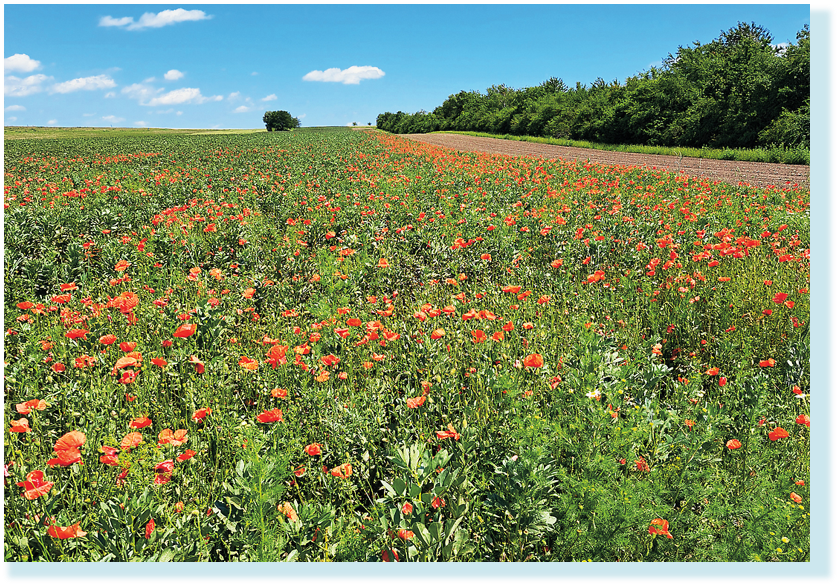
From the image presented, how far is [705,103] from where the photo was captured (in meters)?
23.4

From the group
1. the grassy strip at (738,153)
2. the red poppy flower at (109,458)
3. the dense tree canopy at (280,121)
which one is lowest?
the red poppy flower at (109,458)

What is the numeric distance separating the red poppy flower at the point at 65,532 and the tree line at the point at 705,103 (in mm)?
13725

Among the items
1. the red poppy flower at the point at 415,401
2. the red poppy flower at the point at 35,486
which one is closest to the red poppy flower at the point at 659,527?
the red poppy flower at the point at 415,401

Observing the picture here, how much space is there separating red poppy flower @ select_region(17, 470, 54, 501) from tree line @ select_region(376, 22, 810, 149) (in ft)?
45.1

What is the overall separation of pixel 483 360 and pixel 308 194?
25.5ft

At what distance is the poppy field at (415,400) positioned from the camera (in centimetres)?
204

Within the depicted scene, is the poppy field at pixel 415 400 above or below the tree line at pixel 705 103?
below

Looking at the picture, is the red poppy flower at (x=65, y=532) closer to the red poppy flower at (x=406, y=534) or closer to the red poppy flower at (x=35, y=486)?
the red poppy flower at (x=35, y=486)

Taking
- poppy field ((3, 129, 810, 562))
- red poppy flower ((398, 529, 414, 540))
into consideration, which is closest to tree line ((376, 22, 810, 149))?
poppy field ((3, 129, 810, 562))

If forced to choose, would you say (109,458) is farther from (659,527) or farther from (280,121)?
(280,121)

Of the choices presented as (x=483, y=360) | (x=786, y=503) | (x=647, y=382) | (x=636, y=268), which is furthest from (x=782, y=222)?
(x=786, y=503)

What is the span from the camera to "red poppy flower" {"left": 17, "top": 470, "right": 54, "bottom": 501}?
6.63ft

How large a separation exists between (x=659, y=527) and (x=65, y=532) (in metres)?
2.34

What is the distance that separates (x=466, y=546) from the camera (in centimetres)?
196
